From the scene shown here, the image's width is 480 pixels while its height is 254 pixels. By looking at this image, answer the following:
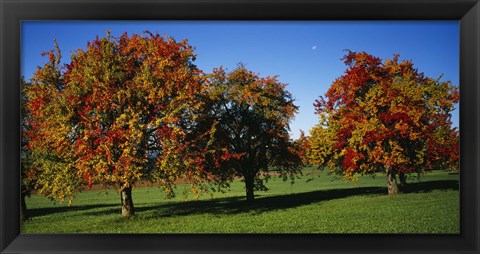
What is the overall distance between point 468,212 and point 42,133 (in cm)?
922

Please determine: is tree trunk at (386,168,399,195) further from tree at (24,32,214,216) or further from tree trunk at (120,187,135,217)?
tree trunk at (120,187,135,217)

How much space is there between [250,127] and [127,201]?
351 cm

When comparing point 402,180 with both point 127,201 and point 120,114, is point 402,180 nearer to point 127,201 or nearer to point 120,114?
point 127,201

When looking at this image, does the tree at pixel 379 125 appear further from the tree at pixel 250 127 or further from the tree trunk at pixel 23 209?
the tree trunk at pixel 23 209

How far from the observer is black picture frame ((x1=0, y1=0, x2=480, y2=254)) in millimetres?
8258

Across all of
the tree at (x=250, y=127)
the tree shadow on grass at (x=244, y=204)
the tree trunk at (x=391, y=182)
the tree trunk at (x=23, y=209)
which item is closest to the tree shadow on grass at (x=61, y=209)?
the tree trunk at (x=23, y=209)

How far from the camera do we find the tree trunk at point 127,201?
10.5m

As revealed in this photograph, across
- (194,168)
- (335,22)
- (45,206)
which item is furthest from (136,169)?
(335,22)

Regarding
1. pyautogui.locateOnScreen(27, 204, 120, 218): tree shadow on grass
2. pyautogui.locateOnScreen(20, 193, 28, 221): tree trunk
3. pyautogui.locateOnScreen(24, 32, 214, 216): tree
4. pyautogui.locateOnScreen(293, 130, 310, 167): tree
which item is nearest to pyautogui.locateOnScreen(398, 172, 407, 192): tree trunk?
pyautogui.locateOnScreen(293, 130, 310, 167): tree

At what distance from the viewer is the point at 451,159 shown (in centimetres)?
990

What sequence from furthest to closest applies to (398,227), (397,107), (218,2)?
(397,107) < (398,227) < (218,2)

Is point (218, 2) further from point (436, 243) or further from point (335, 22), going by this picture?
point (436, 243)

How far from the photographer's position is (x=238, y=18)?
328 inches

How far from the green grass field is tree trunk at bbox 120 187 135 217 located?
0.52 ft
